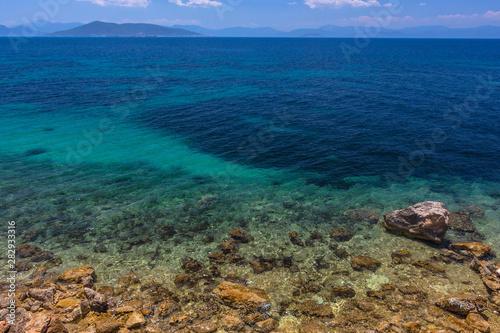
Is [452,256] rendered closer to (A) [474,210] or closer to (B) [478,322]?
(B) [478,322]

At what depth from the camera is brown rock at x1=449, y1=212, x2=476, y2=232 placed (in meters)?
19.8

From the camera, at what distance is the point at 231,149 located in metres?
33.1

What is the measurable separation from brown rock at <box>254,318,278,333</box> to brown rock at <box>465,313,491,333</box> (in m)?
8.42

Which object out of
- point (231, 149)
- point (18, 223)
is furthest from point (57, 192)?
→ point (231, 149)

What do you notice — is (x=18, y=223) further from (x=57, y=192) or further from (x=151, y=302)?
(x=151, y=302)

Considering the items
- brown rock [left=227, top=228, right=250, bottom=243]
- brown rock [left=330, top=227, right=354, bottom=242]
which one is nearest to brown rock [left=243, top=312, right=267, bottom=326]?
brown rock [left=227, top=228, right=250, bottom=243]

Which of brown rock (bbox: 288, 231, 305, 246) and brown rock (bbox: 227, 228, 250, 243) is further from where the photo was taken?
brown rock (bbox: 227, 228, 250, 243)

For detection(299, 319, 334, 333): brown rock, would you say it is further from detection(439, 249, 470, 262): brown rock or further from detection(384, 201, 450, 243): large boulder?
detection(384, 201, 450, 243): large boulder

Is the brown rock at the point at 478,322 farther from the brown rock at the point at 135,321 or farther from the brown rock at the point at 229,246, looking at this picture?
the brown rock at the point at 135,321

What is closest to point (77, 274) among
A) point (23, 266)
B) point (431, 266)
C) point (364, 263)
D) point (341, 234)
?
point (23, 266)

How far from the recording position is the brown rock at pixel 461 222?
19.8m

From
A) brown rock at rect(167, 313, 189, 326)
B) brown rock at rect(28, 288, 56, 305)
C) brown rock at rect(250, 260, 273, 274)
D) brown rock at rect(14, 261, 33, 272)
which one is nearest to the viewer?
brown rock at rect(167, 313, 189, 326)

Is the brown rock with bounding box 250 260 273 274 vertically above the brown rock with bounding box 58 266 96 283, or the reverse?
the brown rock with bounding box 58 266 96 283

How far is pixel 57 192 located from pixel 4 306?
40.2 ft
